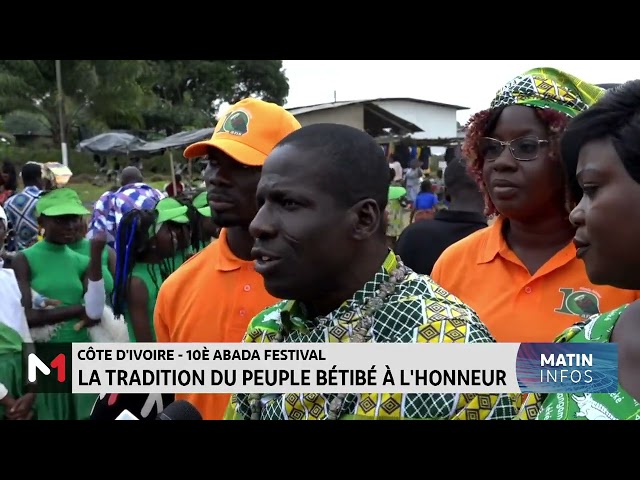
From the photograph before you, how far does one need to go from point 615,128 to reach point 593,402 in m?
0.53

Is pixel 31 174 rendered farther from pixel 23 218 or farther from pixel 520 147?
pixel 520 147

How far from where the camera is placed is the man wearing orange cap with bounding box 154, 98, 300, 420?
2.24 meters

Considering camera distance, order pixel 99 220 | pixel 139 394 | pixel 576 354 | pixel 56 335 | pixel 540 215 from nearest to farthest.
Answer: pixel 576 354 → pixel 139 394 → pixel 540 215 → pixel 56 335 → pixel 99 220

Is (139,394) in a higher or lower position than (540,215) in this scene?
lower

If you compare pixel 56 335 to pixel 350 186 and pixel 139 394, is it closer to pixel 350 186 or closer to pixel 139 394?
pixel 139 394

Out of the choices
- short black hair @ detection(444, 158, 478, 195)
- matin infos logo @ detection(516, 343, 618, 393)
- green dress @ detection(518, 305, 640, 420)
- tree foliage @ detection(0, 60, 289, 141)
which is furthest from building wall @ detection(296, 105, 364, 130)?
green dress @ detection(518, 305, 640, 420)

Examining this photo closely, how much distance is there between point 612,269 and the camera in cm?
133

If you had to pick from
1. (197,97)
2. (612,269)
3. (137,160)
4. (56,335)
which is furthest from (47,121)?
(612,269)

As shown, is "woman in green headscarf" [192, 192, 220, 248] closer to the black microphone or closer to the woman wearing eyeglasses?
the woman wearing eyeglasses

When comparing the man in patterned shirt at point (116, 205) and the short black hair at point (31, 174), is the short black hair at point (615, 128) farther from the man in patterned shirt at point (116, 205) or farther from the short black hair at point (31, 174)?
the short black hair at point (31, 174)

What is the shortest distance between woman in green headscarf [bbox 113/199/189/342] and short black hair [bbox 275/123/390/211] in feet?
6.68

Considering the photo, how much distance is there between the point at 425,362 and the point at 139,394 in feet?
2.55

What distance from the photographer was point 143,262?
12.0ft

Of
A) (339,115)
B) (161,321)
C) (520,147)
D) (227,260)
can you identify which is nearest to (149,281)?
(161,321)
